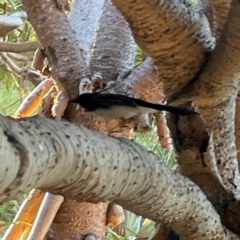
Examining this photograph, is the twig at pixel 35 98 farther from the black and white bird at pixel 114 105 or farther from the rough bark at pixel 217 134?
the rough bark at pixel 217 134

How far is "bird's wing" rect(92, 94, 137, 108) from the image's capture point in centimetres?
75

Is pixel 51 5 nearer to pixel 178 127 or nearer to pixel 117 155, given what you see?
pixel 178 127

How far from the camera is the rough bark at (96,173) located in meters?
0.37

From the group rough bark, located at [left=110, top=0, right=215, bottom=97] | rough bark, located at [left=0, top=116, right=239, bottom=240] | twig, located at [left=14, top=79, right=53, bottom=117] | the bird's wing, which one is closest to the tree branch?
twig, located at [left=14, top=79, right=53, bottom=117]

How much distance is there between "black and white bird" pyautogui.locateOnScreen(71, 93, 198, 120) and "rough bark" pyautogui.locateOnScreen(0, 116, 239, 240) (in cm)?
17

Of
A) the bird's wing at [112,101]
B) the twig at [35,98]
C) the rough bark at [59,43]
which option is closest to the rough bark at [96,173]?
the bird's wing at [112,101]

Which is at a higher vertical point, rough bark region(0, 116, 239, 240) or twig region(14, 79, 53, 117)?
rough bark region(0, 116, 239, 240)

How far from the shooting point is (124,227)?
1.49 meters

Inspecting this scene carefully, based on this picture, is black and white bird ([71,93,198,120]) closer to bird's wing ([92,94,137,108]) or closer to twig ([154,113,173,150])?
bird's wing ([92,94,137,108])

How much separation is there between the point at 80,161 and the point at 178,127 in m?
0.28

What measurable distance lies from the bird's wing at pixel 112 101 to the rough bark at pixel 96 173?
0.20 meters

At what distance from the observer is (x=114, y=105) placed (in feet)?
2.59

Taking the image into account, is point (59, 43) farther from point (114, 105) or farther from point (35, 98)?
point (35, 98)

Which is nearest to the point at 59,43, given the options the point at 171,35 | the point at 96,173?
the point at 171,35
